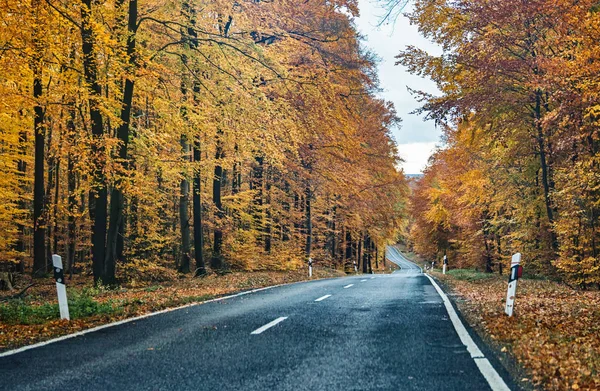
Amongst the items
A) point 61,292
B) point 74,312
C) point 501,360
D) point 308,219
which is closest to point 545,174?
point 501,360

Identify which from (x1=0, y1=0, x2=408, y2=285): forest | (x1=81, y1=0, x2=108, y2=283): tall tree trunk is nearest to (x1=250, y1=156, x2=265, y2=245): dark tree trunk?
(x1=0, y1=0, x2=408, y2=285): forest

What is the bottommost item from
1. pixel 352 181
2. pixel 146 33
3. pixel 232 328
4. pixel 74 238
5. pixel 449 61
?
pixel 232 328

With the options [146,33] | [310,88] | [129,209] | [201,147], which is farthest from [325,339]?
[129,209]

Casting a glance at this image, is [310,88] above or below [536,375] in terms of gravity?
above

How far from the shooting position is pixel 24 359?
18.1 feet

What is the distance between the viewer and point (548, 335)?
6.52 m

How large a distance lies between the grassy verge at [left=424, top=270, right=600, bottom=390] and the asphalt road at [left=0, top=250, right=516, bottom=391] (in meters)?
0.53

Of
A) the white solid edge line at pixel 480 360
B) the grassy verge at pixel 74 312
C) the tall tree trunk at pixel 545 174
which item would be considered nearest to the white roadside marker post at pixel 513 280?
the white solid edge line at pixel 480 360

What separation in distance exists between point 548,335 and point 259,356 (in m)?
3.95

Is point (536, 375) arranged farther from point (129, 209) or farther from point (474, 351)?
point (129, 209)

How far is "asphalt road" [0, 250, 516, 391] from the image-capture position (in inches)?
173

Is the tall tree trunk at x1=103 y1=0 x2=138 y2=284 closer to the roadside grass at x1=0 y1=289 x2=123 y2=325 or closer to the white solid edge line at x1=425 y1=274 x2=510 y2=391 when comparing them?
the roadside grass at x1=0 y1=289 x2=123 y2=325

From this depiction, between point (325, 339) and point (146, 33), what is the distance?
12240 millimetres

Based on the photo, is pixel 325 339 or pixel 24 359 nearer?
pixel 24 359
